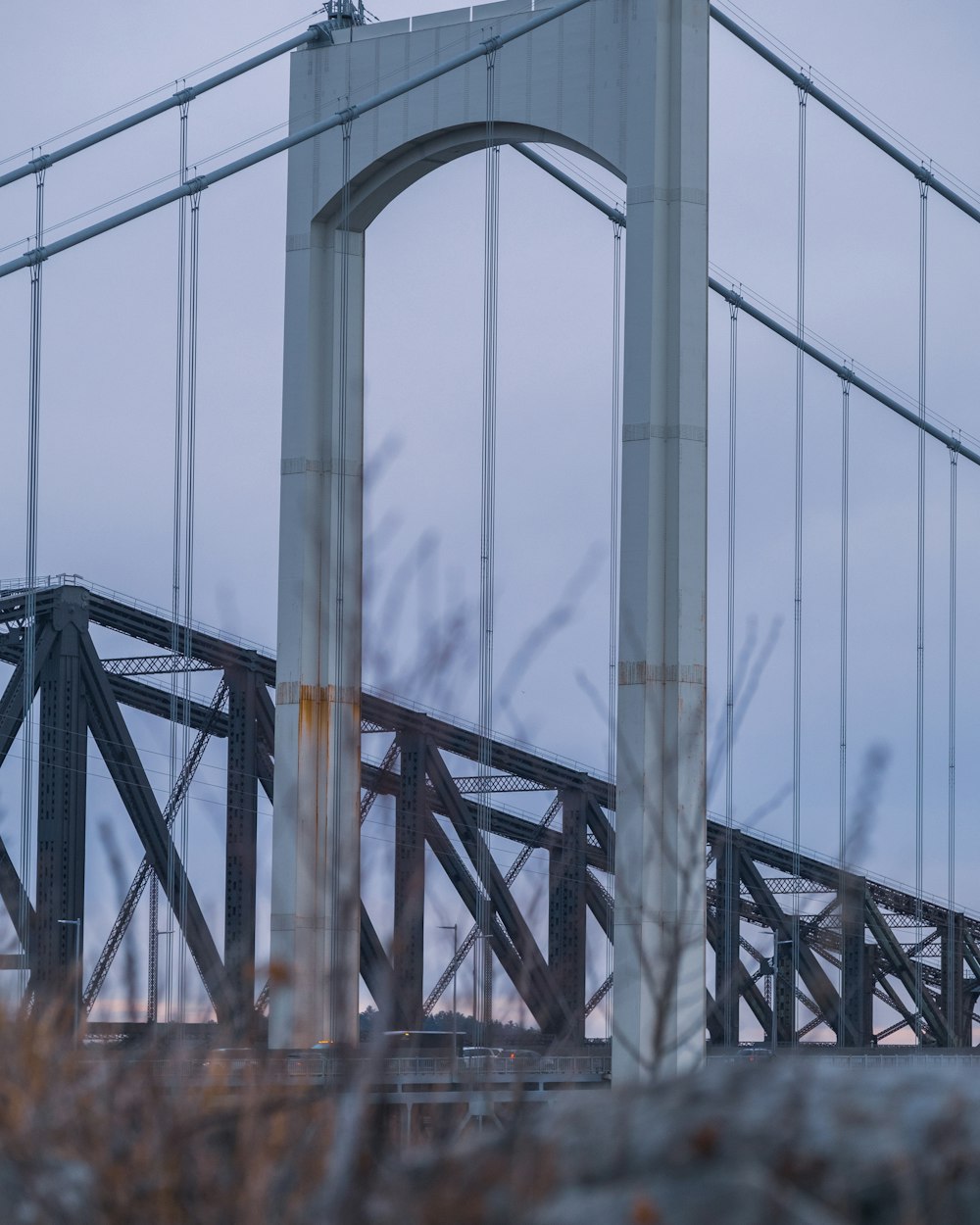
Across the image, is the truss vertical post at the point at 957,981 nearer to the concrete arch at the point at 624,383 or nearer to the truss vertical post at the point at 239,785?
the truss vertical post at the point at 239,785

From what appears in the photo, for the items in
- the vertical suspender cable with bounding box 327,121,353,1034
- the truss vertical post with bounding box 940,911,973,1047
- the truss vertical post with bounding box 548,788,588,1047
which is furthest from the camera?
the truss vertical post with bounding box 940,911,973,1047

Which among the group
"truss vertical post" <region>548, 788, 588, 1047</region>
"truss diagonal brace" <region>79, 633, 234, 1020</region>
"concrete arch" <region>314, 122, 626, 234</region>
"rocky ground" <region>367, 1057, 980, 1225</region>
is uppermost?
"concrete arch" <region>314, 122, 626, 234</region>

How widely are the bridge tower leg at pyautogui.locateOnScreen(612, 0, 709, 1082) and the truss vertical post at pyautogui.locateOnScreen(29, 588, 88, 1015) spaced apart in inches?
637

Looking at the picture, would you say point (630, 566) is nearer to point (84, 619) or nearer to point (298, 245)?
point (298, 245)

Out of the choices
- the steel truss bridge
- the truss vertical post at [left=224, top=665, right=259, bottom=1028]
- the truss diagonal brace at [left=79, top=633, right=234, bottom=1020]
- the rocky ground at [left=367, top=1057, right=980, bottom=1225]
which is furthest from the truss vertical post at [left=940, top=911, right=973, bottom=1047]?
the rocky ground at [left=367, top=1057, right=980, bottom=1225]

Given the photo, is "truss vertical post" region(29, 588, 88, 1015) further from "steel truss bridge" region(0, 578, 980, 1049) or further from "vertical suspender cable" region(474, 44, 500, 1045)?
"vertical suspender cable" region(474, 44, 500, 1045)

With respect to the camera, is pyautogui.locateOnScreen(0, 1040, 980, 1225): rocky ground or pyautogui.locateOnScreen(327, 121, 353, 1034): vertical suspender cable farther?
pyautogui.locateOnScreen(327, 121, 353, 1034): vertical suspender cable

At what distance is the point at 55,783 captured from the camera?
107ft

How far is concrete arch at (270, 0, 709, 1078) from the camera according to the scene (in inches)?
655

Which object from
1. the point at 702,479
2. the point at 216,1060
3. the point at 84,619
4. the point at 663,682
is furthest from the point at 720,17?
the point at 216,1060

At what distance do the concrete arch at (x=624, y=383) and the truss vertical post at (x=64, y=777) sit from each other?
13.2m

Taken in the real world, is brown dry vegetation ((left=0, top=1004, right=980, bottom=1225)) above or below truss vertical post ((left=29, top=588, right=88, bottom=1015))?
below

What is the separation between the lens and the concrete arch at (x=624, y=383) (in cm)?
1664

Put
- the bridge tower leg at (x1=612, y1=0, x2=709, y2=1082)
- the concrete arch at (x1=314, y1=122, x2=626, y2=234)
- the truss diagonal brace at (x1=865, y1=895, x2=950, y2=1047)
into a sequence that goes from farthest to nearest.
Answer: the truss diagonal brace at (x1=865, y1=895, x2=950, y2=1047), the concrete arch at (x1=314, y1=122, x2=626, y2=234), the bridge tower leg at (x1=612, y1=0, x2=709, y2=1082)
